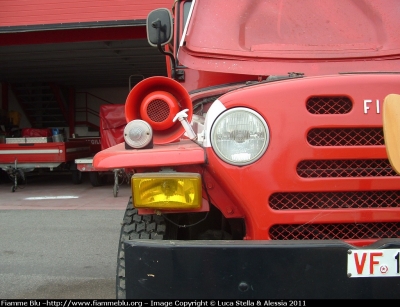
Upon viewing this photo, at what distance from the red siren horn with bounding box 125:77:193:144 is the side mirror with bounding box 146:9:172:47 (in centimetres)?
90

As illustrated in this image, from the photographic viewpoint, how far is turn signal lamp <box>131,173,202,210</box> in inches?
81.4

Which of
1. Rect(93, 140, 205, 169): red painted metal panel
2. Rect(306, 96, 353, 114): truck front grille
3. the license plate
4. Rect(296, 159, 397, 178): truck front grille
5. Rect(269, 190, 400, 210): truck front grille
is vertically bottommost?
the license plate

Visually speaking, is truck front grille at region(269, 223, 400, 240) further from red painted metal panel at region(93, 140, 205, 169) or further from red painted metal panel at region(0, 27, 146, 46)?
red painted metal panel at region(0, 27, 146, 46)

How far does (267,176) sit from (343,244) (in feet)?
1.53

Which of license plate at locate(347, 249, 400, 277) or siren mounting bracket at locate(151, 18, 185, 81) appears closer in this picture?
license plate at locate(347, 249, 400, 277)

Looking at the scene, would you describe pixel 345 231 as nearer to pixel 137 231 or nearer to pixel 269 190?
pixel 269 190

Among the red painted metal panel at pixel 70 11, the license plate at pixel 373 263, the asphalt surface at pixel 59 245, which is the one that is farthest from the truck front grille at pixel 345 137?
the red painted metal panel at pixel 70 11

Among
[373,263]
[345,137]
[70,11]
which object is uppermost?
[70,11]

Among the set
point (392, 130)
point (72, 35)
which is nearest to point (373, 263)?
point (392, 130)

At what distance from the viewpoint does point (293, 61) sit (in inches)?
122

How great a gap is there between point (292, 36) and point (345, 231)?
5.44 ft

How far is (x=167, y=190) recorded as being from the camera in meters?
2.11

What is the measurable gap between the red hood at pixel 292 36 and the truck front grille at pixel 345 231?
125 centimetres

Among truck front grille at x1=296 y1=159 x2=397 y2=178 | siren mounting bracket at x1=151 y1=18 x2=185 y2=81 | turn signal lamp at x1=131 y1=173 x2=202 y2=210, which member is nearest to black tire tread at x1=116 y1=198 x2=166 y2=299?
turn signal lamp at x1=131 y1=173 x2=202 y2=210
